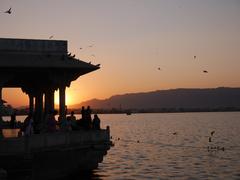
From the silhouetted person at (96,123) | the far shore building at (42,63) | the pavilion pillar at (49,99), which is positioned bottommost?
the silhouetted person at (96,123)

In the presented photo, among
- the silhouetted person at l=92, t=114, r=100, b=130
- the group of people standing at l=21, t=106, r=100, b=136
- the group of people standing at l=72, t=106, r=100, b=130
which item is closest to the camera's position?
the group of people standing at l=21, t=106, r=100, b=136

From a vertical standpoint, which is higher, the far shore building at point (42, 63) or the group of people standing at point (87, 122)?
the far shore building at point (42, 63)

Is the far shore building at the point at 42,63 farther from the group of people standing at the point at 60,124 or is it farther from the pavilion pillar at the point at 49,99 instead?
the pavilion pillar at the point at 49,99

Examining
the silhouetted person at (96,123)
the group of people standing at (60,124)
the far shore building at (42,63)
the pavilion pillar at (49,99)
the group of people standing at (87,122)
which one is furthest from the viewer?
the pavilion pillar at (49,99)

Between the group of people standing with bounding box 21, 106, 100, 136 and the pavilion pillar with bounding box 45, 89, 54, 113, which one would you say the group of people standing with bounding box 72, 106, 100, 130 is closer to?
the group of people standing with bounding box 21, 106, 100, 136

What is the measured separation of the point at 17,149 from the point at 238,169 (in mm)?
21220

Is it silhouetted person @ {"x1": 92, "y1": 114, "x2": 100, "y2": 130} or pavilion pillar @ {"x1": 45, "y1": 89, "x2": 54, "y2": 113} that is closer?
silhouetted person @ {"x1": 92, "y1": 114, "x2": 100, "y2": 130}

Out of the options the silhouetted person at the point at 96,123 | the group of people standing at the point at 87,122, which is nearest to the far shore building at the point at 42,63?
the group of people standing at the point at 87,122

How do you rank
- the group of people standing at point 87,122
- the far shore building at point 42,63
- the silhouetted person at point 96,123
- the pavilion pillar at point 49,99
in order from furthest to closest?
the pavilion pillar at point 49,99
the silhouetted person at point 96,123
the group of people standing at point 87,122
the far shore building at point 42,63

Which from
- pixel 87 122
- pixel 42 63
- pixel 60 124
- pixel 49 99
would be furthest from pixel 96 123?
pixel 42 63

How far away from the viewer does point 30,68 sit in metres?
25.8

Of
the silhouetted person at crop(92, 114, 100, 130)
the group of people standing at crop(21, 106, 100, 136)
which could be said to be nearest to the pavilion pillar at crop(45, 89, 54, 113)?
the group of people standing at crop(21, 106, 100, 136)

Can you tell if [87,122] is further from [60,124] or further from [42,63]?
[42,63]

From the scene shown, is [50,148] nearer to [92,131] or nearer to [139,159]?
[92,131]
